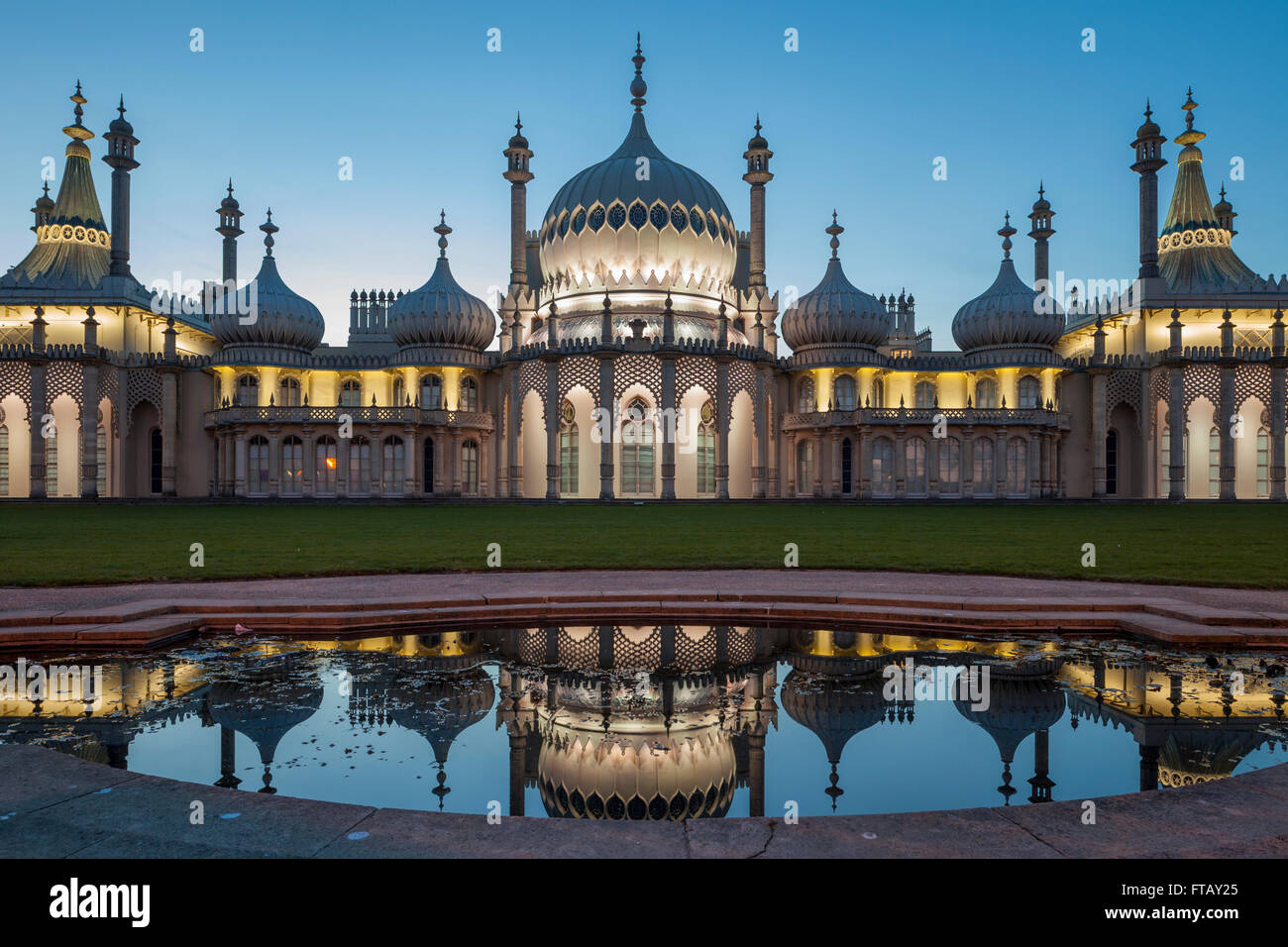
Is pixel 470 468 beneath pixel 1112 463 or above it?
beneath

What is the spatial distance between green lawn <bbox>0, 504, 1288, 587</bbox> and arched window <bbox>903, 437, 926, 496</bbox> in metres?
16.1

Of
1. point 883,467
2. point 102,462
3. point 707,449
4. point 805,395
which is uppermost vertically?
point 805,395

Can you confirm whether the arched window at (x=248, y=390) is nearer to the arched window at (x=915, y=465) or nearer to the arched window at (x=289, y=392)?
the arched window at (x=289, y=392)

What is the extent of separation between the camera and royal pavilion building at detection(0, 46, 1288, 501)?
135 feet

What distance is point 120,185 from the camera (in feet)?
146

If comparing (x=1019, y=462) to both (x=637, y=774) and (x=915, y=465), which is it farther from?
(x=637, y=774)

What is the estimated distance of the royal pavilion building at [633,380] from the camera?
41000 millimetres

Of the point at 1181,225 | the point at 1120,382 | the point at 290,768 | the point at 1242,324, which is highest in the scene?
the point at 1181,225

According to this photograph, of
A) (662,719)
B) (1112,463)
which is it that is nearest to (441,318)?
(1112,463)

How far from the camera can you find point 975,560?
13500mm

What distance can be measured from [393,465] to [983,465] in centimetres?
2830
